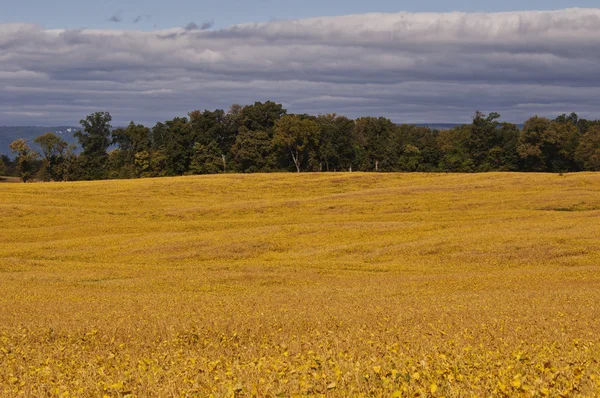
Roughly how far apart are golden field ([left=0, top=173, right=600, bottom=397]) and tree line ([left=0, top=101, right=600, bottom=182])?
51.0 metres

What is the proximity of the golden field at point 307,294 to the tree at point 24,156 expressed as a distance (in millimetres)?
58981

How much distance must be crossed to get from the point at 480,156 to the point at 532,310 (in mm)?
123330

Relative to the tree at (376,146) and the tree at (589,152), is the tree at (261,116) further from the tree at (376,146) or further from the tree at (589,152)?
the tree at (589,152)

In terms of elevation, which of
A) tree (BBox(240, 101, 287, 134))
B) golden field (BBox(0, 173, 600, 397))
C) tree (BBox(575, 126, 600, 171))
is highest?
tree (BBox(240, 101, 287, 134))

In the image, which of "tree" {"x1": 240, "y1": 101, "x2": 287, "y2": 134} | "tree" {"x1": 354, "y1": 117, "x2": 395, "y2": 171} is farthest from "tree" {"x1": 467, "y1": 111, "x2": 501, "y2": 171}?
"tree" {"x1": 240, "y1": 101, "x2": 287, "y2": 134}

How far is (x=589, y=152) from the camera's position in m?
130

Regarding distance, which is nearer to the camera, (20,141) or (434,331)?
(434,331)

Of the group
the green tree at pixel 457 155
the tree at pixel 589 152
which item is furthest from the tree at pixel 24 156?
the tree at pixel 589 152

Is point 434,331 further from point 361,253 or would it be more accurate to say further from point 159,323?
point 361,253

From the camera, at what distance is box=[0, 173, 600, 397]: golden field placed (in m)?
9.44

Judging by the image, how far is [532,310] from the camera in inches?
778

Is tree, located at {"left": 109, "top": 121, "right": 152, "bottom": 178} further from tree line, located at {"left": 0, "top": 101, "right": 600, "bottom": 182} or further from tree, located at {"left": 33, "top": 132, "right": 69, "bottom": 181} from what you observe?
tree, located at {"left": 33, "top": 132, "right": 69, "bottom": 181}

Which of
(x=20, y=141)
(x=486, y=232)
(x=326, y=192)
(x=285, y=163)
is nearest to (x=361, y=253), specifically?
(x=486, y=232)

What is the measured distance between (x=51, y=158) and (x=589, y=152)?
108197mm
